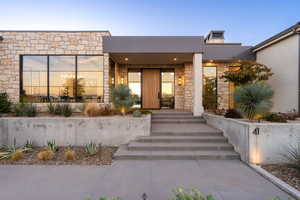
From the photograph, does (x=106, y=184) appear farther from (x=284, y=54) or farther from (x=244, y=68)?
(x=284, y=54)

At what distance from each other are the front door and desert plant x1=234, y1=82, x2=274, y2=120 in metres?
6.31

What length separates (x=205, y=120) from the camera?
7.18 m

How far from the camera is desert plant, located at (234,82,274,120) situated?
184 inches

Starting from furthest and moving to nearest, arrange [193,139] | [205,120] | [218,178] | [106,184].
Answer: [205,120], [193,139], [218,178], [106,184]

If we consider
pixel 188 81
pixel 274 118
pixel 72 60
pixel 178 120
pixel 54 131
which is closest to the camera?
pixel 274 118

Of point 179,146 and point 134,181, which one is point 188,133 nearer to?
point 179,146

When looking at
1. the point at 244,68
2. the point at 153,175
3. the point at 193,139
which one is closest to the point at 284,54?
the point at 244,68

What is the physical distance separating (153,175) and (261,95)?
3893mm

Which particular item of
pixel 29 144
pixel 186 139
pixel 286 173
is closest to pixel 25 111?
pixel 29 144

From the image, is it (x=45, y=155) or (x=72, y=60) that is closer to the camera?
(x=45, y=155)

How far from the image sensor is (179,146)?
4816mm

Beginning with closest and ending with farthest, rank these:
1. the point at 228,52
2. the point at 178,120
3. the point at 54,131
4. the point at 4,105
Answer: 1. the point at 54,131
2. the point at 4,105
3. the point at 178,120
4. the point at 228,52

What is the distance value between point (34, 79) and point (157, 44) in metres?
6.36

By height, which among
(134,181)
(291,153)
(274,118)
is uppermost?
(274,118)
